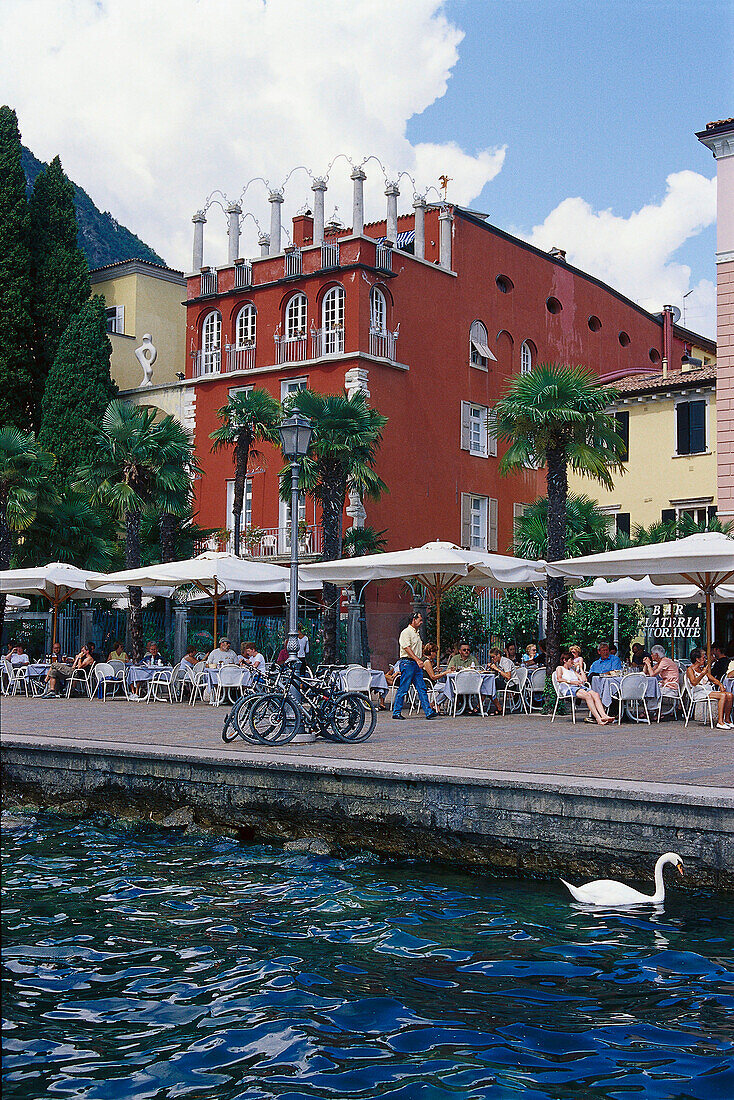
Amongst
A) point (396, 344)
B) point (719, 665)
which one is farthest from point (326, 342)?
point (719, 665)

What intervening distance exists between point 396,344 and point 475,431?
4.96 metres

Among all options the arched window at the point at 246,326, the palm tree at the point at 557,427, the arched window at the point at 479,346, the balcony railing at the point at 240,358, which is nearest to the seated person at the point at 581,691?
the palm tree at the point at 557,427

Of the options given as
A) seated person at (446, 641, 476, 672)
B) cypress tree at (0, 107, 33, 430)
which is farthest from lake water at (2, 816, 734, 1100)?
cypress tree at (0, 107, 33, 430)

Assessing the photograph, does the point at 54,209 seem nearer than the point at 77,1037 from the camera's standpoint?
No

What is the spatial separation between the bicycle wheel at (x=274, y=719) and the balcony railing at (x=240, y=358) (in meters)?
25.8

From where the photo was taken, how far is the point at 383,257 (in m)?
34.7

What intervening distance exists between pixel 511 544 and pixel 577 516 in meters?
10.6

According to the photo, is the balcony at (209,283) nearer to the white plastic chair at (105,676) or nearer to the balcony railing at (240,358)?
the balcony railing at (240,358)

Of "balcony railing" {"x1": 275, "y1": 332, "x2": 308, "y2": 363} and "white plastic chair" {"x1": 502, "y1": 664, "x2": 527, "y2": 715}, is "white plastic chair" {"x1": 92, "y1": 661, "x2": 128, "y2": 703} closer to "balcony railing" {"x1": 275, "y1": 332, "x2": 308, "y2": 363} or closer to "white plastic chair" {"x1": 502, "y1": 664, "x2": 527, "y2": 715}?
"white plastic chair" {"x1": 502, "y1": 664, "x2": 527, "y2": 715}

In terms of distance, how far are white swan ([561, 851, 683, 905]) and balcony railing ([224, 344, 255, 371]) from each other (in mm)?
30821

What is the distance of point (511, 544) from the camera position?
39.5m

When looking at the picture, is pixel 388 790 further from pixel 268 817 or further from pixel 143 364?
pixel 143 364

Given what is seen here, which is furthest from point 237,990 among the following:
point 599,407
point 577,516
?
point 577,516

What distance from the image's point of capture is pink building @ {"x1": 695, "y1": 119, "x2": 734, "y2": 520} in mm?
27281
